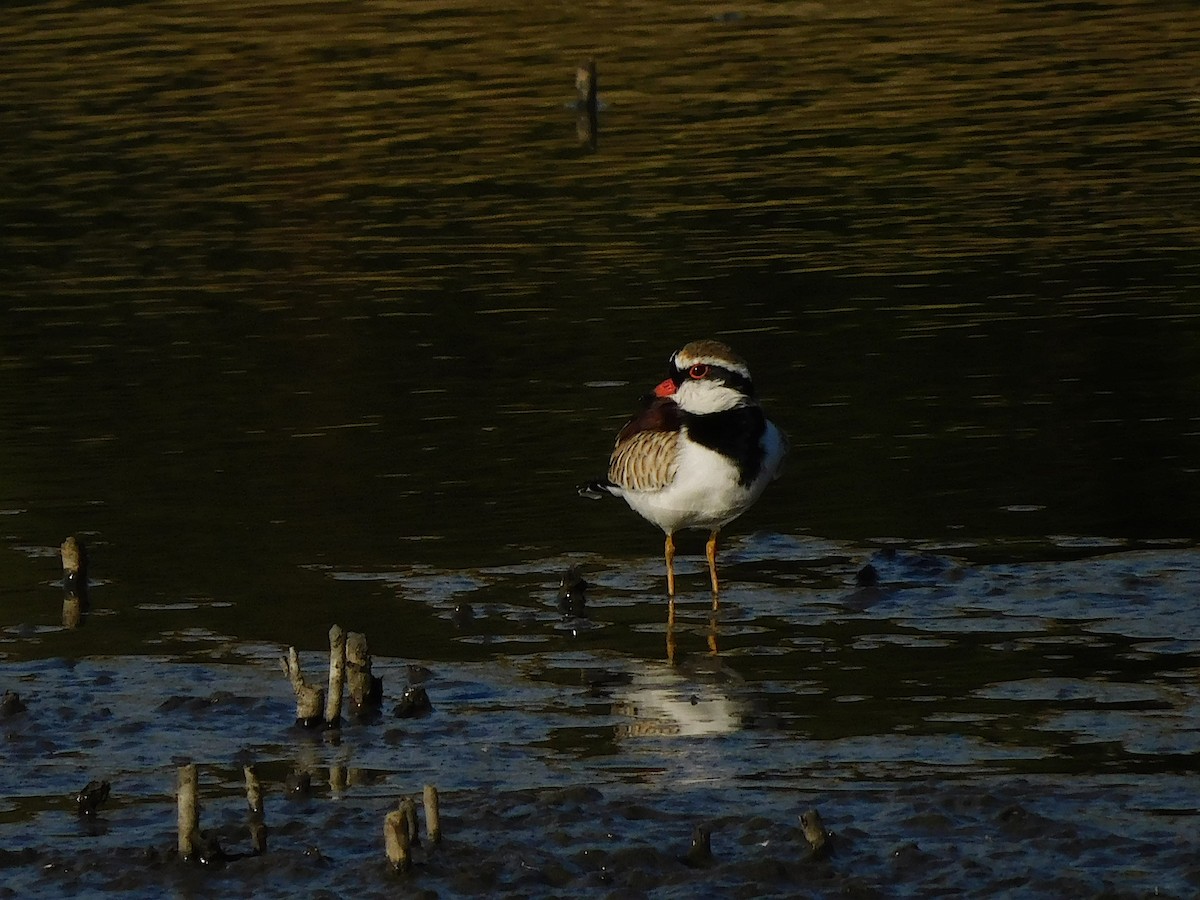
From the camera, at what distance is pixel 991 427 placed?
1636cm

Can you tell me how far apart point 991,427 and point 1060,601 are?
486cm

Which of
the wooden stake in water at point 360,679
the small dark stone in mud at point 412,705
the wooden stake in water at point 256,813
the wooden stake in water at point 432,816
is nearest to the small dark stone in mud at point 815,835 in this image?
the wooden stake in water at point 432,816

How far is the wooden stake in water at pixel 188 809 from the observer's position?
8055mm

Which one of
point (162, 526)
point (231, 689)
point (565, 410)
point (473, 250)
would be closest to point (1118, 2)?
point (473, 250)

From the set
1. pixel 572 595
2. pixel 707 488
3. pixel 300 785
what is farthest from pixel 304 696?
pixel 707 488

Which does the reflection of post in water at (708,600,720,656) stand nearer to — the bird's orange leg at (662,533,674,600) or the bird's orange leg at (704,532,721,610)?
the bird's orange leg at (704,532,721,610)

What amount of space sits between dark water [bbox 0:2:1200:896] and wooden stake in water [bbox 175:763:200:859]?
0.59 feet

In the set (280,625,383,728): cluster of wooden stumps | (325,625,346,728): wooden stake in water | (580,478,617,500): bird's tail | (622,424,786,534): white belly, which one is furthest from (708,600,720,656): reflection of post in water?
(325,625,346,728): wooden stake in water

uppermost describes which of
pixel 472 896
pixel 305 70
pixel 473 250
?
pixel 305 70

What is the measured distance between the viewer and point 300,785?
9.09 metres

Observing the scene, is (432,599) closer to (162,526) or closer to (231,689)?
(231,689)

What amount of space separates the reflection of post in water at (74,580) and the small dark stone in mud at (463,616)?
2162 millimetres

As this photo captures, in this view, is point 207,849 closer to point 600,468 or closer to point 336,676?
point 336,676

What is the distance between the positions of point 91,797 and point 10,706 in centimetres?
149
